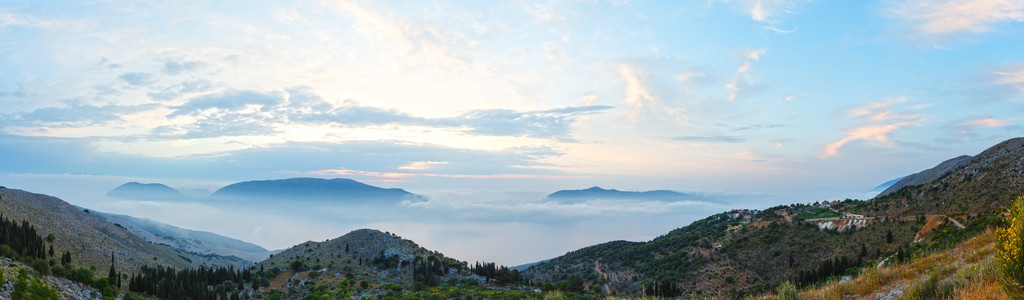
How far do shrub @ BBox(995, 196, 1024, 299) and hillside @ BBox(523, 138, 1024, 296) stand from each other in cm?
2274

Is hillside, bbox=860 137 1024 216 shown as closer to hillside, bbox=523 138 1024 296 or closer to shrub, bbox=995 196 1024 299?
hillside, bbox=523 138 1024 296

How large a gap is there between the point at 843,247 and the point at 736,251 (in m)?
14.8

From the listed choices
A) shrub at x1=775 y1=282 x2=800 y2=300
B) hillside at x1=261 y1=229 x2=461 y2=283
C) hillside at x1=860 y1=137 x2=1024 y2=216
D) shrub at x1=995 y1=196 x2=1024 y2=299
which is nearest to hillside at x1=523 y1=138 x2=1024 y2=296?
hillside at x1=860 y1=137 x2=1024 y2=216

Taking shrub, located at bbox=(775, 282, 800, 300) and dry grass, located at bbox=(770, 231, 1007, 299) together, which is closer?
dry grass, located at bbox=(770, 231, 1007, 299)

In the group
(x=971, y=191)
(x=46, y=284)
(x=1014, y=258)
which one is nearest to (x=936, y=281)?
(x=1014, y=258)

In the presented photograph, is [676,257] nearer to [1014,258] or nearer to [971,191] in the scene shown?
[971,191]

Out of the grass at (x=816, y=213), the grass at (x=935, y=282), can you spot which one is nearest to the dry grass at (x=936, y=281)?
the grass at (x=935, y=282)

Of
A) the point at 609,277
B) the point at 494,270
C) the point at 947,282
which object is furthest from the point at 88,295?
the point at 609,277

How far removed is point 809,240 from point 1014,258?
55.7m

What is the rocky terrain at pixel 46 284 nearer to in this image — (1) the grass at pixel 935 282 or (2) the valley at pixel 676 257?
(2) the valley at pixel 676 257

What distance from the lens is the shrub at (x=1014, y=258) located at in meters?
8.88

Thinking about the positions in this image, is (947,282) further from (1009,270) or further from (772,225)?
(772,225)

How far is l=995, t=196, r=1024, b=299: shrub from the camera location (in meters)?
8.88

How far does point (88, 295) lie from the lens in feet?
87.1
